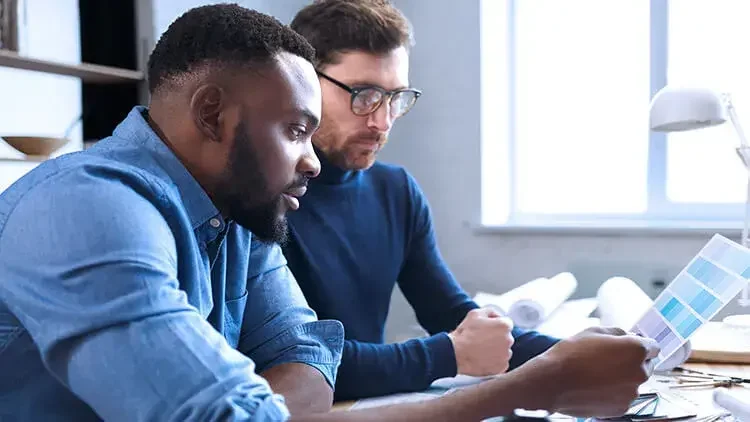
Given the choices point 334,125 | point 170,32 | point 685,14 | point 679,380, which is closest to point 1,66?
point 334,125

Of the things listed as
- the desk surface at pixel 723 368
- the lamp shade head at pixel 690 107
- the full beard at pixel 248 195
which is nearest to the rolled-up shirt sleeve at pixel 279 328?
the full beard at pixel 248 195

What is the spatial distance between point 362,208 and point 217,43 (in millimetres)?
732

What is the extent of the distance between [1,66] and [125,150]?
132 cm

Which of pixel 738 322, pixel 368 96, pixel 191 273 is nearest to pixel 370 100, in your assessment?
pixel 368 96

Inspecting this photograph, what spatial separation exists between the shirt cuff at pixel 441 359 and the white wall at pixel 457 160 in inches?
51.7

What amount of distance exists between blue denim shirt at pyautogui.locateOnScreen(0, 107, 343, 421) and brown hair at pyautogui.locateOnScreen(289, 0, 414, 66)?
70cm

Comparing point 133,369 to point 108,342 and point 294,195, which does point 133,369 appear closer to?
point 108,342

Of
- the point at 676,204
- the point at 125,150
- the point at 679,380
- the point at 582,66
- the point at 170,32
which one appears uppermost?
the point at 582,66

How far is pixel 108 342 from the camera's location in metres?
0.53

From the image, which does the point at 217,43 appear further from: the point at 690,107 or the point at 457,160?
the point at 457,160

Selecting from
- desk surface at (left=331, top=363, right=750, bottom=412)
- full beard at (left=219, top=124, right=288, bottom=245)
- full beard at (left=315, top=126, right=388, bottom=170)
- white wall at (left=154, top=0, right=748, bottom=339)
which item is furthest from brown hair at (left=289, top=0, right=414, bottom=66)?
white wall at (left=154, top=0, right=748, bottom=339)

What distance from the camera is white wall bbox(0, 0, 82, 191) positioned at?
71.2 inches

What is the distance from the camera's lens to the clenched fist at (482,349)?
1102mm

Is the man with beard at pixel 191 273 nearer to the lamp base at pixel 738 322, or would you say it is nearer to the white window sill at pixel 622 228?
the lamp base at pixel 738 322
